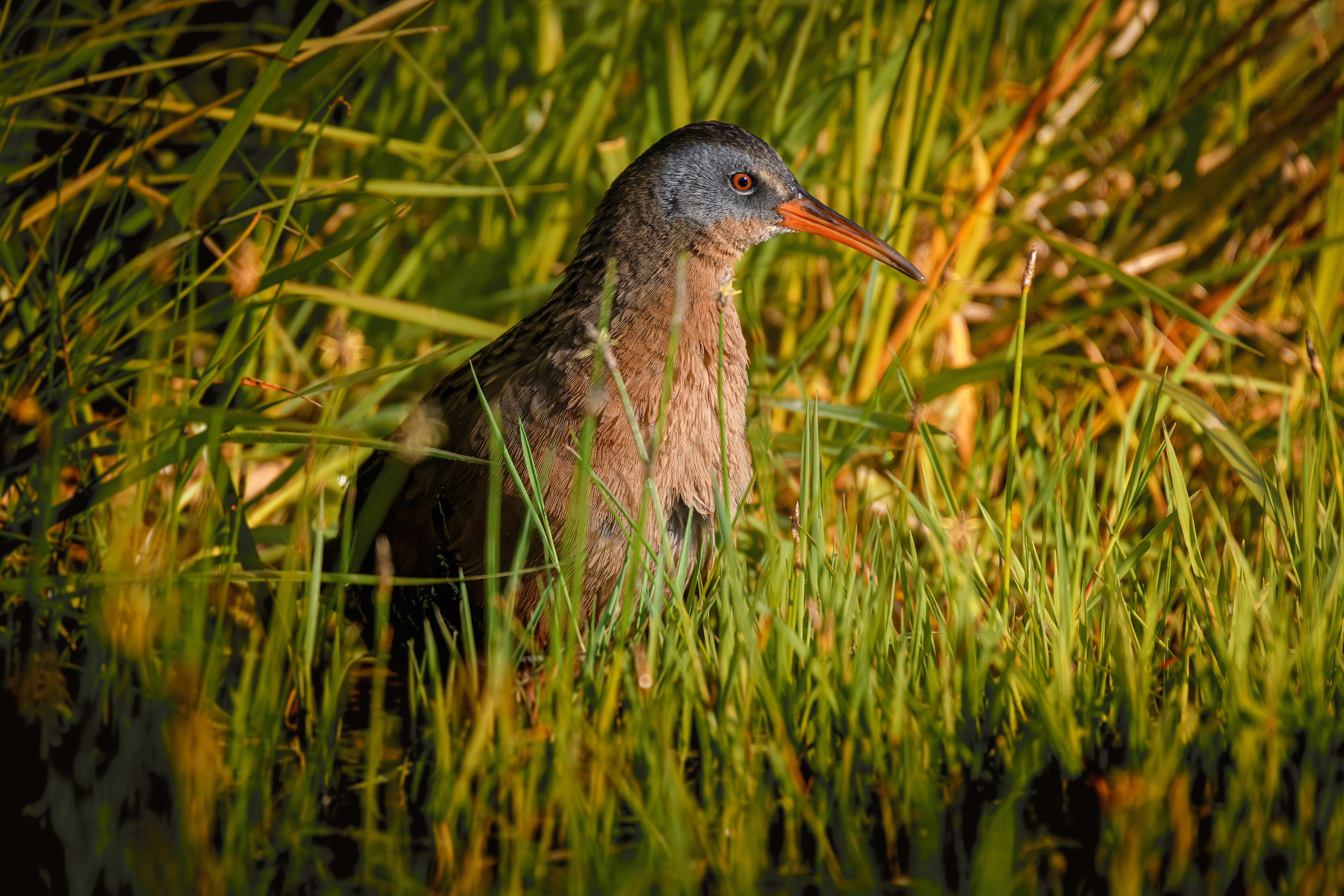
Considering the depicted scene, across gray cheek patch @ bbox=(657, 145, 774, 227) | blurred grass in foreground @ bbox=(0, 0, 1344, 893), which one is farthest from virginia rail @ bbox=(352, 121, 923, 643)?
blurred grass in foreground @ bbox=(0, 0, 1344, 893)

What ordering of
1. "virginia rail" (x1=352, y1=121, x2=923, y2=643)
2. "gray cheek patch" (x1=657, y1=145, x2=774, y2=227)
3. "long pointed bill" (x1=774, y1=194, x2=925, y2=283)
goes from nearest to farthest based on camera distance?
"virginia rail" (x1=352, y1=121, x2=923, y2=643) → "gray cheek patch" (x1=657, y1=145, x2=774, y2=227) → "long pointed bill" (x1=774, y1=194, x2=925, y2=283)

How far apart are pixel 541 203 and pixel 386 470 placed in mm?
1534

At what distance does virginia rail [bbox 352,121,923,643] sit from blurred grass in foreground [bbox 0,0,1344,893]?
0.13 m

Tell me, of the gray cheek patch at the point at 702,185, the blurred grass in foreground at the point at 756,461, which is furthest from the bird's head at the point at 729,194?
the blurred grass in foreground at the point at 756,461

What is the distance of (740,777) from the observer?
1630 millimetres

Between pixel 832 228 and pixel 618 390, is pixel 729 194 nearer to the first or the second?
pixel 832 228

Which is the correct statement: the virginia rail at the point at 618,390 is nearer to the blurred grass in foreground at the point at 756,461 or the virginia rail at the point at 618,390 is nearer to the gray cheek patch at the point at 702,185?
the gray cheek patch at the point at 702,185

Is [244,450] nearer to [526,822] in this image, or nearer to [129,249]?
[129,249]

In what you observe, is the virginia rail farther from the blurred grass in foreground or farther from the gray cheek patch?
the blurred grass in foreground

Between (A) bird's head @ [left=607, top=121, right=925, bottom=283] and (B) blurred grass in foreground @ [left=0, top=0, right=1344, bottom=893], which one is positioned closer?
(B) blurred grass in foreground @ [left=0, top=0, right=1344, bottom=893]

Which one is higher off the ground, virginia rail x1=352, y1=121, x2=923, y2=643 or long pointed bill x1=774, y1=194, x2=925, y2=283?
long pointed bill x1=774, y1=194, x2=925, y2=283

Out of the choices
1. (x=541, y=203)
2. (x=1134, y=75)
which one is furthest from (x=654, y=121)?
(x=1134, y=75)

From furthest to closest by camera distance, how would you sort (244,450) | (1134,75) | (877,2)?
1. (1134,75)
2. (877,2)
3. (244,450)

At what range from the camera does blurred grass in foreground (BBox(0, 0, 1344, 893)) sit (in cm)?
157
